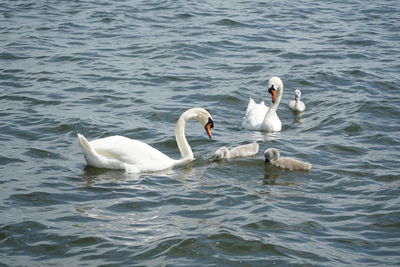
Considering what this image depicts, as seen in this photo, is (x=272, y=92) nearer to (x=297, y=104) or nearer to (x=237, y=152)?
(x=297, y=104)

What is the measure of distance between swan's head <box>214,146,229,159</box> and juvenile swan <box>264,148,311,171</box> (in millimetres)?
598

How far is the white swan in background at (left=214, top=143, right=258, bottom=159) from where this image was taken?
35.4 ft

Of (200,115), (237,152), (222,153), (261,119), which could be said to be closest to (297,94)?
(261,119)

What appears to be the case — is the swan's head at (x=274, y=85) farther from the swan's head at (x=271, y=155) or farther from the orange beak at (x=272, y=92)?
the swan's head at (x=271, y=155)

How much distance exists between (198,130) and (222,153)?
75.1 inches

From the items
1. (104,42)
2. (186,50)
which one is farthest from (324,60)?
(104,42)

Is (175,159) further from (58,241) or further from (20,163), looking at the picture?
(58,241)

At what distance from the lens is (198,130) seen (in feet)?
41.4

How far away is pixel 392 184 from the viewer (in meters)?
9.89

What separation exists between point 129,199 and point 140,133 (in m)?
3.09

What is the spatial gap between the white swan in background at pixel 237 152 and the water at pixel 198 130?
0.12 metres

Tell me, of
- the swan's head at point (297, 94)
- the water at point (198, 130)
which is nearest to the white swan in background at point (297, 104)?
the swan's head at point (297, 94)

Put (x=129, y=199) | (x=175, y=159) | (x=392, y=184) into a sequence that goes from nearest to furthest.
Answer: (x=129, y=199) < (x=392, y=184) < (x=175, y=159)

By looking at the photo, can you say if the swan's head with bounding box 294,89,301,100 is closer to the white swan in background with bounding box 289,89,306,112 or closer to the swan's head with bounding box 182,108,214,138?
the white swan in background with bounding box 289,89,306,112
